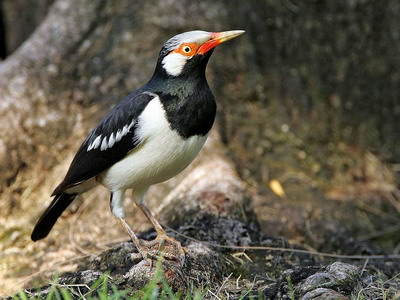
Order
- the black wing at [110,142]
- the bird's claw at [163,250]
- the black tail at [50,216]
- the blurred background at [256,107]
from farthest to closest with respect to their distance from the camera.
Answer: the blurred background at [256,107] < the black tail at [50,216] < the black wing at [110,142] < the bird's claw at [163,250]

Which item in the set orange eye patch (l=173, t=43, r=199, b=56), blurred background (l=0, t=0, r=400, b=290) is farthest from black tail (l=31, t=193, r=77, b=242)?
orange eye patch (l=173, t=43, r=199, b=56)

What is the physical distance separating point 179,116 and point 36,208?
267cm

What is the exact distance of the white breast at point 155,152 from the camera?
4.12m

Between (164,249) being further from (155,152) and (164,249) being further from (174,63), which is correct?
(174,63)

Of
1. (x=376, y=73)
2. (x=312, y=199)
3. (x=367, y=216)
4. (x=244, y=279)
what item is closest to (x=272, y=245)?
(x=244, y=279)

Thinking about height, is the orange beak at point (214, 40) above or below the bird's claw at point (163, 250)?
above

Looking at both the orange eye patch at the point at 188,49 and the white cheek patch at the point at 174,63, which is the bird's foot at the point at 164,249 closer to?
the white cheek patch at the point at 174,63

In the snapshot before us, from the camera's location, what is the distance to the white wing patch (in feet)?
14.1

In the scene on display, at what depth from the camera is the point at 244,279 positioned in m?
4.35

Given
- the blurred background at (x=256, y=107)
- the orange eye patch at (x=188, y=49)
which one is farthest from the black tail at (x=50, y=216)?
the orange eye patch at (x=188, y=49)

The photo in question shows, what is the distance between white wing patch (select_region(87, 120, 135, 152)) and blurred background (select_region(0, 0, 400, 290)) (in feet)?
4.35

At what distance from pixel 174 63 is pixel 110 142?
71 cm

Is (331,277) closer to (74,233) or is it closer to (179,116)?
(179,116)

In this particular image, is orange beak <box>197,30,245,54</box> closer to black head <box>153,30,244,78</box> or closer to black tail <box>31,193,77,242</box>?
black head <box>153,30,244,78</box>
